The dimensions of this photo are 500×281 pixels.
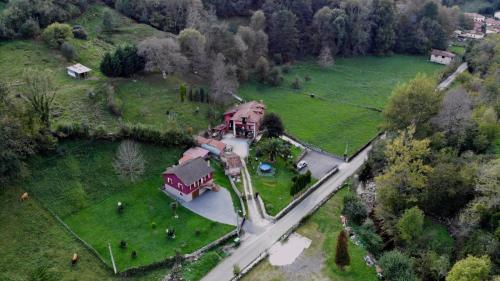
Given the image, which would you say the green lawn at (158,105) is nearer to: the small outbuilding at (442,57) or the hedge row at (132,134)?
the hedge row at (132,134)

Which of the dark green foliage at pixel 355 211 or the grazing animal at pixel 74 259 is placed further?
the dark green foliage at pixel 355 211

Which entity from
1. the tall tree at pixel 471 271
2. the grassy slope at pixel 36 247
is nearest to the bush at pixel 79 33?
the grassy slope at pixel 36 247

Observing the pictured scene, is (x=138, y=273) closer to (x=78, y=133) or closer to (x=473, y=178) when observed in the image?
(x=78, y=133)

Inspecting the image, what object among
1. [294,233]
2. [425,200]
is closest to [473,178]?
[425,200]

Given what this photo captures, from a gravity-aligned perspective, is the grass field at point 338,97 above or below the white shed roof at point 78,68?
below

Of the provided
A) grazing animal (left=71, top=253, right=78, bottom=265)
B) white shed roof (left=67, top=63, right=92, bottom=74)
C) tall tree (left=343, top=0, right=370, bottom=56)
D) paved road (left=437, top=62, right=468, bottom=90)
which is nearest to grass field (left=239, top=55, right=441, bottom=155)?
tall tree (left=343, top=0, right=370, bottom=56)

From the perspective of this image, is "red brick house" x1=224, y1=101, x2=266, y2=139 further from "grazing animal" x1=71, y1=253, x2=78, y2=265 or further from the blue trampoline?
"grazing animal" x1=71, y1=253, x2=78, y2=265

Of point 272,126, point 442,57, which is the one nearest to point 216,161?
point 272,126
